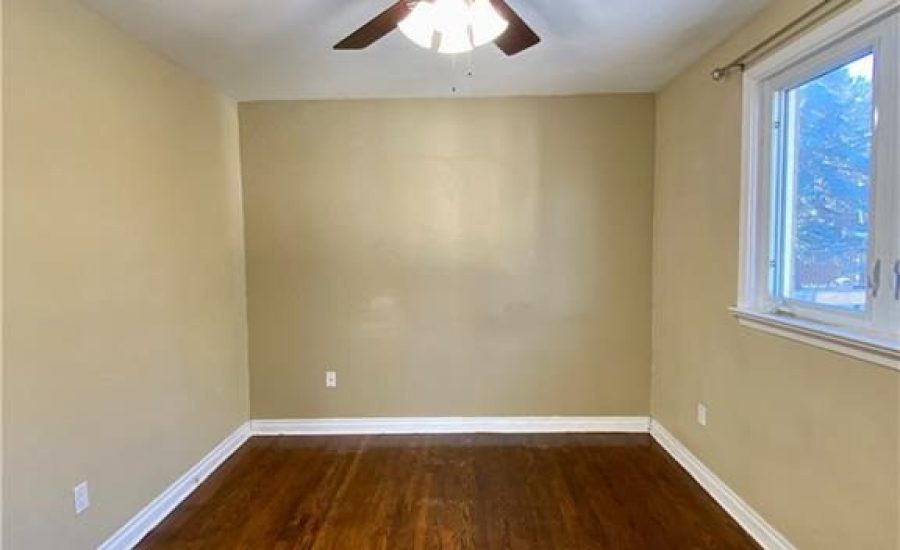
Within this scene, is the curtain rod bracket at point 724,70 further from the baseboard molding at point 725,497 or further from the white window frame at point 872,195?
the baseboard molding at point 725,497

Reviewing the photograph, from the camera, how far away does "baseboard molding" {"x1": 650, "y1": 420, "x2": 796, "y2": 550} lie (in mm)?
2377

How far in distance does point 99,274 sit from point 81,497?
89cm

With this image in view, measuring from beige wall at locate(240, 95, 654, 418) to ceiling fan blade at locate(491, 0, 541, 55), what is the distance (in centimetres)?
161

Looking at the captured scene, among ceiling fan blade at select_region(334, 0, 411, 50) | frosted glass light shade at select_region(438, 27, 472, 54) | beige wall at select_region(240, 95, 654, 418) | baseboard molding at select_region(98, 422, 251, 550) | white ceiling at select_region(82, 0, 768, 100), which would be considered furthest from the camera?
beige wall at select_region(240, 95, 654, 418)

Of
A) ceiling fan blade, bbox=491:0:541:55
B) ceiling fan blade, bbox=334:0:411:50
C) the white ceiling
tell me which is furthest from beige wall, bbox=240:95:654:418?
ceiling fan blade, bbox=334:0:411:50

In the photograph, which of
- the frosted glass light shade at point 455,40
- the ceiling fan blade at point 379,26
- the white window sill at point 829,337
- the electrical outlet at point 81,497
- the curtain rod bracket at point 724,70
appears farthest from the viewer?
the curtain rod bracket at point 724,70

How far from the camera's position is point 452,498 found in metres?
2.88

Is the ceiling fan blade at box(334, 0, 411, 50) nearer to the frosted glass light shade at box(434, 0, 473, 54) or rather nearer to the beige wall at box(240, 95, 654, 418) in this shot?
the frosted glass light shade at box(434, 0, 473, 54)

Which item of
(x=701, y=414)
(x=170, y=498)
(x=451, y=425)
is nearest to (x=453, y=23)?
(x=701, y=414)

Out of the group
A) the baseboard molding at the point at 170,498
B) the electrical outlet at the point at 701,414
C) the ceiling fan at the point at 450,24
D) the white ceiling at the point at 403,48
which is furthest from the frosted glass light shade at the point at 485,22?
the baseboard molding at the point at 170,498

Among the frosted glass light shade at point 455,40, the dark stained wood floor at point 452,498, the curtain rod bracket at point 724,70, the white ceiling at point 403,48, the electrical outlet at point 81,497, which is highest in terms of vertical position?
the white ceiling at point 403,48

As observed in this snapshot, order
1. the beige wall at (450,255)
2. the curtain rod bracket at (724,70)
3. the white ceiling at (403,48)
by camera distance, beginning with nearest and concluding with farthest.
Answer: the white ceiling at (403,48), the curtain rod bracket at (724,70), the beige wall at (450,255)

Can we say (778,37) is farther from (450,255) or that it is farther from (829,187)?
(450,255)

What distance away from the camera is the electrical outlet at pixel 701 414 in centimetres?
304
